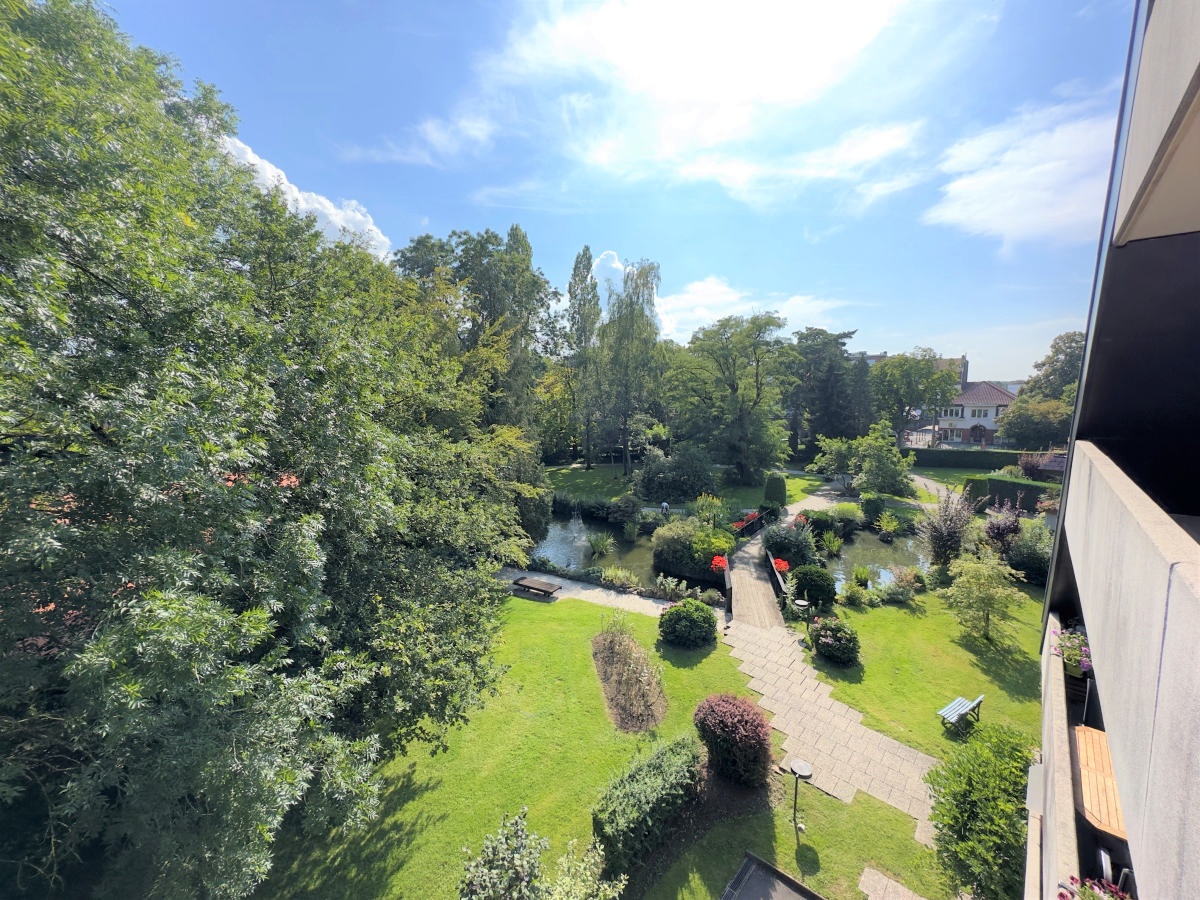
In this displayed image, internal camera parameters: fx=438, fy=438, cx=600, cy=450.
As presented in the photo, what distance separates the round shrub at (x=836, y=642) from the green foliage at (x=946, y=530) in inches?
290

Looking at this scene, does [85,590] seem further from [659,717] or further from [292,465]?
[659,717]

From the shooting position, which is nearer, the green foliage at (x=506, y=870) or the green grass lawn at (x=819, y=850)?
the green foliage at (x=506, y=870)

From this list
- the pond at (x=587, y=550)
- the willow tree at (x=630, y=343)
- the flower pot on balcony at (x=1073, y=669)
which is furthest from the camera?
the willow tree at (x=630, y=343)

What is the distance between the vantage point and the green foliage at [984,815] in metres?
4.95

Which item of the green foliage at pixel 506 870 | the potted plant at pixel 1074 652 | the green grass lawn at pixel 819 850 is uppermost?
the potted plant at pixel 1074 652

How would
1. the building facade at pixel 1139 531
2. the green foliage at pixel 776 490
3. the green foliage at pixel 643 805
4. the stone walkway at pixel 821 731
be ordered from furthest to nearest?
the green foliage at pixel 776 490 → the stone walkway at pixel 821 731 → the green foliage at pixel 643 805 → the building facade at pixel 1139 531

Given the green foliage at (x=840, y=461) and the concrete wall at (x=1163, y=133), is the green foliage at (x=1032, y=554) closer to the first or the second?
the green foliage at (x=840, y=461)

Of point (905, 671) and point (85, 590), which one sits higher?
point (85, 590)

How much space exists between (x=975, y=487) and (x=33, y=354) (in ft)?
101

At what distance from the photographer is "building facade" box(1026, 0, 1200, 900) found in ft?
5.84

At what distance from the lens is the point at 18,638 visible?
3977 mm

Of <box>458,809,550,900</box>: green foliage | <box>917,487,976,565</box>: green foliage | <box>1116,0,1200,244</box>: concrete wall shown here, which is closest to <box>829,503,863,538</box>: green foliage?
<box>917,487,976,565</box>: green foliage

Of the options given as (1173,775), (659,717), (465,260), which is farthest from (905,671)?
(465,260)

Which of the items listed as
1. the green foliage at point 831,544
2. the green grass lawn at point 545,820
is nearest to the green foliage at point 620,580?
the green grass lawn at point 545,820
